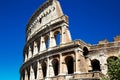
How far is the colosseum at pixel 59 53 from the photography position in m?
35.9

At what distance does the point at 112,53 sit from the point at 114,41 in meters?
1.85

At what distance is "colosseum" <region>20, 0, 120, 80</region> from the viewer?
35.9 meters

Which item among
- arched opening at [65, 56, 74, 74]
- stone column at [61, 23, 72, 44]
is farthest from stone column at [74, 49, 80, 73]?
stone column at [61, 23, 72, 44]

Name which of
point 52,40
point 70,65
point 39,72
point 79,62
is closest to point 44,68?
point 39,72

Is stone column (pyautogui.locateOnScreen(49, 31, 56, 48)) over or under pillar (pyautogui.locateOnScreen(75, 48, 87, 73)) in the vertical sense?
over

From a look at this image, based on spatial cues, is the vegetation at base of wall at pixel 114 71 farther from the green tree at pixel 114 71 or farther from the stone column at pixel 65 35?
the stone column at pixel 65 35

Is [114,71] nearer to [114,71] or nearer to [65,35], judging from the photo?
[114,71]

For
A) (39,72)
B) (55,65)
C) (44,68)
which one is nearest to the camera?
(55,65)

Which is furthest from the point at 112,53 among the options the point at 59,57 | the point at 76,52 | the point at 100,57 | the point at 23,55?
the point at 23,55

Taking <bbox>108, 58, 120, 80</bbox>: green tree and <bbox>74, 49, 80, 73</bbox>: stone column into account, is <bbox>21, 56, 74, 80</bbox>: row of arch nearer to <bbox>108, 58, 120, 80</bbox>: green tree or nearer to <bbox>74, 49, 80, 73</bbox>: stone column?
<bbox>74, 49, 80, 73</bbox>: stone column

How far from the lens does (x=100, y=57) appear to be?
36531 millimetres

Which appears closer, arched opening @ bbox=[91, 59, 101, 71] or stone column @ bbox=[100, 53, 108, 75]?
stone column @ bbox=[100, 53, 108, 75]

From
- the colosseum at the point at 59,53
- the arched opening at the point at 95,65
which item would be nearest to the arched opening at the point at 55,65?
the colosseum at the point at 59,53

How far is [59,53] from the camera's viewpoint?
3825 centimetres
